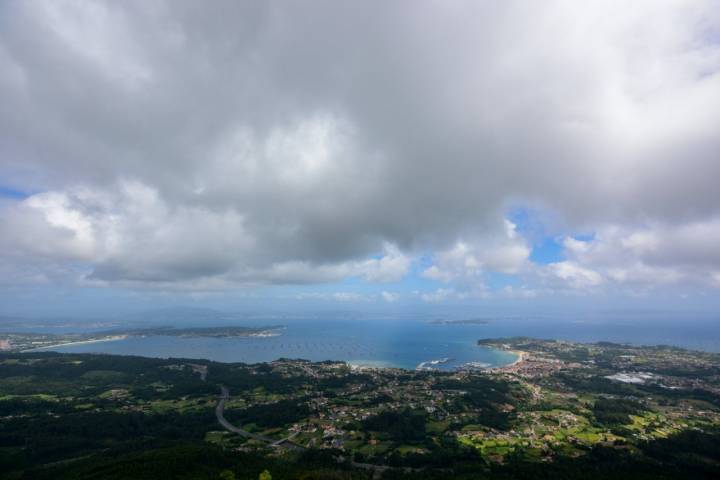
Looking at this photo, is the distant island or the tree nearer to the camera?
the tree

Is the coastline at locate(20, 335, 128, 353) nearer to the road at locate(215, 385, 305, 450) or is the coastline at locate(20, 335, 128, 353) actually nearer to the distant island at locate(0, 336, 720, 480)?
the distant island at locate(0, 336, 720, 480)

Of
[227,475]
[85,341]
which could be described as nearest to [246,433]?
[227,475]

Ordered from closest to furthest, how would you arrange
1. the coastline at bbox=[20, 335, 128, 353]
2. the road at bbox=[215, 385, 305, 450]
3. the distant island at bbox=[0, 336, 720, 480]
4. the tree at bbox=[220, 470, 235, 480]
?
the tree at bbox=[220, 470, 235, 480], the distant island at bbox=[0, 336, 720, 480], the road at bbox=[215, 385, 305, 450], the coastline at bbox=[20, 335, 128, 353]

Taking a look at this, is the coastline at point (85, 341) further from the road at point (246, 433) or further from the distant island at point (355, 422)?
the road at point (246, 433)

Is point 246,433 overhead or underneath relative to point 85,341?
overhead

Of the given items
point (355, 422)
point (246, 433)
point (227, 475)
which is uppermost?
point (227, 475)

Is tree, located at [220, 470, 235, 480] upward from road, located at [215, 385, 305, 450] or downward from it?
upward

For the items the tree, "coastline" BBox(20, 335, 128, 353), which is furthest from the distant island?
"coastline" BBox(20, 335, 128, 353)

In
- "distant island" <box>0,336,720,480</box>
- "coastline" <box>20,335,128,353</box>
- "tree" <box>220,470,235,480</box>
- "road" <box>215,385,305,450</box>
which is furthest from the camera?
"coastline" <box>20,335,128,353</box>

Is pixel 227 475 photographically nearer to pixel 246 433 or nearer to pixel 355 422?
pixel 246 433

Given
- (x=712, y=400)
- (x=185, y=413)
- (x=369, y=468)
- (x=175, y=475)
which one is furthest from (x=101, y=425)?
(x=712, y=400)

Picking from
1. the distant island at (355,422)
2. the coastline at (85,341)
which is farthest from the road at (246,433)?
the coastline at (85,341)
